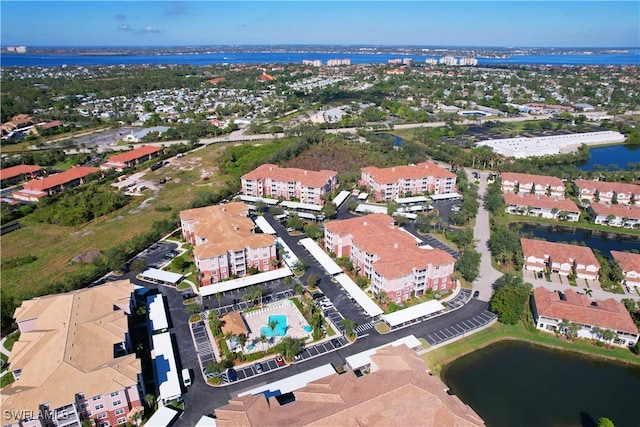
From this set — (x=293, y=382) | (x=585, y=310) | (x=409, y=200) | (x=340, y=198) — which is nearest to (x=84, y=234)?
(x=340, y=198)

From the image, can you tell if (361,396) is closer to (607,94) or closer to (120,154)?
(120,154)

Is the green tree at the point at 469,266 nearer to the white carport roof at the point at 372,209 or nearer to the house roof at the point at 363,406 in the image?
the white carport roof at the point at 372,209

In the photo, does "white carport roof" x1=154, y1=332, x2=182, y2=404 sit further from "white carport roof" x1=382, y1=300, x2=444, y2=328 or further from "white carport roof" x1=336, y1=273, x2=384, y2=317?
"white carport roof" x1=382, y1=300, x2=444, y2=328

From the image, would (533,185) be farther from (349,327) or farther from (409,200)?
(349,327)

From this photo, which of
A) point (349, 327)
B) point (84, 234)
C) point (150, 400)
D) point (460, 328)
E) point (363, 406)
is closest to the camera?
point (363, 406)

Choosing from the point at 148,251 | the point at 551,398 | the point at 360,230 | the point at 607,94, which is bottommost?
the point at 551,398

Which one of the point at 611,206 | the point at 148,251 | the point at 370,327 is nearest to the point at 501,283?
the point at 370,327
